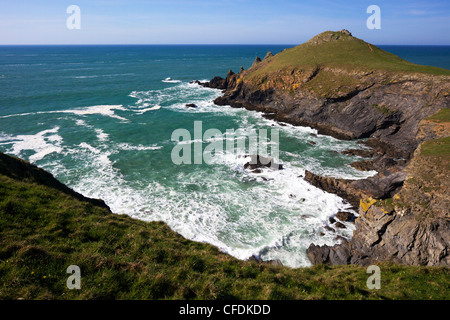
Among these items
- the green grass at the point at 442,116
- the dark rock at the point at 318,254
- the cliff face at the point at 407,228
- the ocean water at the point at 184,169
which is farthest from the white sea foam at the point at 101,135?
the green grass at the point at 442,116

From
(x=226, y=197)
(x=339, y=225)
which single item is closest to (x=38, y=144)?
(x=226, y=197)

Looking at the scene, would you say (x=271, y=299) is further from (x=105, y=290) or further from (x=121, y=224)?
(x=121, y=224)

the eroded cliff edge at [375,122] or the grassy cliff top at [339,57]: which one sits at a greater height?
the grassy cliff top at [339,57]

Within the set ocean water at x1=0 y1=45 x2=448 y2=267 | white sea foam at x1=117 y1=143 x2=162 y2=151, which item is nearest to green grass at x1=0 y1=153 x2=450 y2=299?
ocean water at x1=0 y1=45 x2=448 y2=267

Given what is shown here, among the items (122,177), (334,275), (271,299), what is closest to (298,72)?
(122,177)

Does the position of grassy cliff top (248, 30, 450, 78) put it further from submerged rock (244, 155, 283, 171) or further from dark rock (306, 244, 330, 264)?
dark rock (306, 244, 330, 264)

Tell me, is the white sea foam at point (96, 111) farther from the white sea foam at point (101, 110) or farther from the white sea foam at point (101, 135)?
the white sea foam at point (101, 135)
